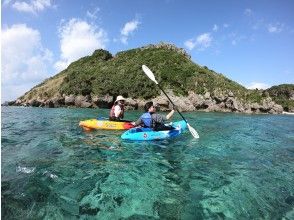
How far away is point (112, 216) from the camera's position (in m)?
6.11

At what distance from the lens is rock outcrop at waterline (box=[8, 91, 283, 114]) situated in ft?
171

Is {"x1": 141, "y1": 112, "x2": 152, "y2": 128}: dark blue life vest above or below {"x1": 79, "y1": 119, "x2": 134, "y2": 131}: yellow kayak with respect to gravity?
above

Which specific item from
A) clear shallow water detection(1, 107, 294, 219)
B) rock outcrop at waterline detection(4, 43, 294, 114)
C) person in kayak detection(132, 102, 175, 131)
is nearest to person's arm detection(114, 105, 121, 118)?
person in kayak detection(132, 102, 175, 131)

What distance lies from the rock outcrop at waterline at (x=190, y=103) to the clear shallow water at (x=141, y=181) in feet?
124

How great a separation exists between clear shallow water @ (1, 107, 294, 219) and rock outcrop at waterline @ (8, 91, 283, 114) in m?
37.8

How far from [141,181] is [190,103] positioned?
4637 cm

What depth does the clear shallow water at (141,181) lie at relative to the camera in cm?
647

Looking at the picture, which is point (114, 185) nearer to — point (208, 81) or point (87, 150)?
point (87, 150)

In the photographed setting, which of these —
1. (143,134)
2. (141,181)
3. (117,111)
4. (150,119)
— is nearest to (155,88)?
(117,111)

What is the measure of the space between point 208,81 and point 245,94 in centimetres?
828

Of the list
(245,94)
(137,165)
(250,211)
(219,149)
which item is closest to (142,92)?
(245,94)

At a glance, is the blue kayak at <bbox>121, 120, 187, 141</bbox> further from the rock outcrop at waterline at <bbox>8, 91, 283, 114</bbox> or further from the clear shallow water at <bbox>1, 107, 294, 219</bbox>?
the rock outcrop at waterline at <bbox>8, 91, 283, 114</bbox>

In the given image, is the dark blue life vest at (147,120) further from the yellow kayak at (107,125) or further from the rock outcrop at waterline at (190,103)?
the rock outcrop at waterline at (190,103)

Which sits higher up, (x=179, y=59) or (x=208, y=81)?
(x=179, y=59)
